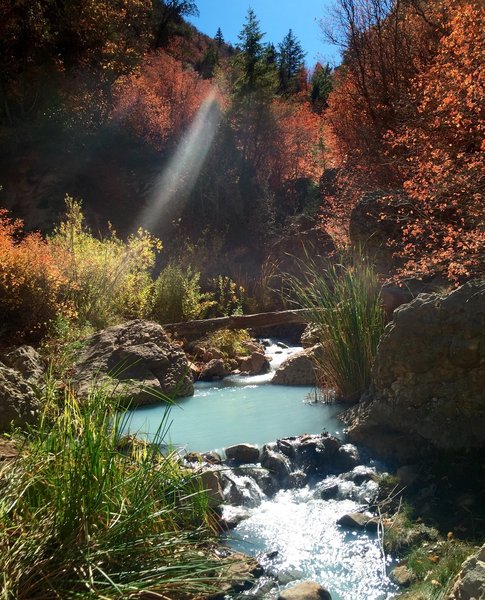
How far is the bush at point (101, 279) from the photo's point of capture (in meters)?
8.66

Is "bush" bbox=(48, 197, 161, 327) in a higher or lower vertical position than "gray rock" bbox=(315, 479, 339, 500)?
higher

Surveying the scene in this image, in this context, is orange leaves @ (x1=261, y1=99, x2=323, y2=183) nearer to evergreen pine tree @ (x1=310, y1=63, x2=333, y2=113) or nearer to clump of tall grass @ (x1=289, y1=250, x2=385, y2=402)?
evergreen pine tree @ (x1=310, y1=63, x2=333, y2=113)

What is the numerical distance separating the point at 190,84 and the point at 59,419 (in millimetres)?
19332

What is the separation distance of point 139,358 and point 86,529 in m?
4.91

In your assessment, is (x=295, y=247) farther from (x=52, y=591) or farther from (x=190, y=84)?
(x=52, y=591)

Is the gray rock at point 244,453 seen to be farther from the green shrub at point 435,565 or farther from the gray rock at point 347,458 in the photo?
the green shrub at point 435,565

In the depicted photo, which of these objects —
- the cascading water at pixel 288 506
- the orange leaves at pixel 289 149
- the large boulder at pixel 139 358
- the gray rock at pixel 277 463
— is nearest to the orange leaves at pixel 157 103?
the orange leaves at pixel 289 149

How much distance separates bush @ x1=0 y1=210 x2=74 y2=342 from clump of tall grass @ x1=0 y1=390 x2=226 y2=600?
4962mm

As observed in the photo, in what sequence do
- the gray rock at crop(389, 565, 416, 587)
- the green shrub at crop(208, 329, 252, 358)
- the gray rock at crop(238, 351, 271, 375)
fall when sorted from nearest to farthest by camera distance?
the gray rock at crop(389, 565, 416, 587)
the gray rock at crop(238, 351, 271, 375)
the green shrub at crop(208, 329, 252, 358)

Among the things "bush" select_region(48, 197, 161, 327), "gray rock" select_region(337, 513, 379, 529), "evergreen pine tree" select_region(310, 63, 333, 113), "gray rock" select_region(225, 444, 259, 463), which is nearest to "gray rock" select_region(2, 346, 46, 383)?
"gray rock" select_region(225, 444, 259, 463)

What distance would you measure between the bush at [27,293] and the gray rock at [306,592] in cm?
522

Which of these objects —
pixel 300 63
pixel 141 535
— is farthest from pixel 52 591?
pixel 300 63

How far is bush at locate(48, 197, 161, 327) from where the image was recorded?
8656 millimetres

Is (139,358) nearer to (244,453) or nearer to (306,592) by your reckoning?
(244,453)
